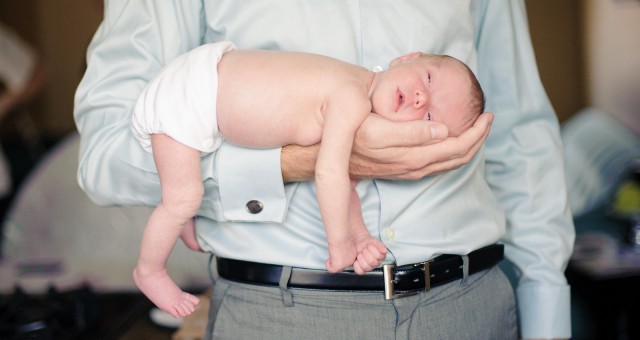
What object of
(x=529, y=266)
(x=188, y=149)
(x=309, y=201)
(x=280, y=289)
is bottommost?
(x=529, y=266)

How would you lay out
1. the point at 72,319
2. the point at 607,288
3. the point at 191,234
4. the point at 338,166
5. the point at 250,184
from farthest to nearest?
1. the point at 607,288
2. the point at 72,319
3. the point at 191,234
4. the point at 250,184
5. the point at 338,166

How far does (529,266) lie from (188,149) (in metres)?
0.75

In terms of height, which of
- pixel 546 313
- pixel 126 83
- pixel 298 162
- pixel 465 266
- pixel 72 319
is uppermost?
pixel 126 83

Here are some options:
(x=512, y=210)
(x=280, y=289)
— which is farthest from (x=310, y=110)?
(x=512, y=210)

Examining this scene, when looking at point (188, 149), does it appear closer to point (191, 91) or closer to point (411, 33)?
point (191, 91)

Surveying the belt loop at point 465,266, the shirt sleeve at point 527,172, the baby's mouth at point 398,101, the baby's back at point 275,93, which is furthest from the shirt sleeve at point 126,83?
the shirt sleeve at point 527,172

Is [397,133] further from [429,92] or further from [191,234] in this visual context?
[191,234]

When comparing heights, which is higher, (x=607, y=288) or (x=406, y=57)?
(x=406, y=57)

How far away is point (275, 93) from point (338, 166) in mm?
159

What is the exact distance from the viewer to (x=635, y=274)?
249 cm

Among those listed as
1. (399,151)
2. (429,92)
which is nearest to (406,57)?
(429,92)

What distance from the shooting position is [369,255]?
3.70ft

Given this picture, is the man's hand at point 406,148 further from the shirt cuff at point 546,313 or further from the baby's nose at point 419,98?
the shirt cuff at point 546,313

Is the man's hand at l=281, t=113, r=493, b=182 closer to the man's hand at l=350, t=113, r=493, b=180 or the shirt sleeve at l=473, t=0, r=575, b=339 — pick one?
the man's hand at l=350, t=113, r=493, b=180
